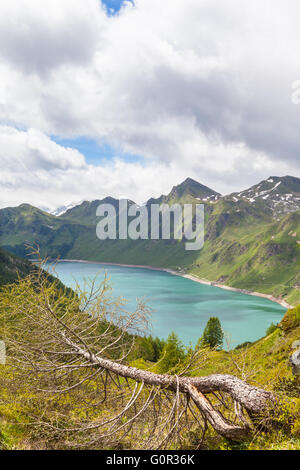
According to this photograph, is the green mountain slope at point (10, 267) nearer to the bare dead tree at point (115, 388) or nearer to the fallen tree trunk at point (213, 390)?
the bare dead tree at point (115, 388)

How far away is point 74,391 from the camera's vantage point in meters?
6.24

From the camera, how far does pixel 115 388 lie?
242 inches

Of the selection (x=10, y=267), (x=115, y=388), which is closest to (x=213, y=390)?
(x=115, y=388)

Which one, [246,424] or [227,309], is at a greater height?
[246,424]

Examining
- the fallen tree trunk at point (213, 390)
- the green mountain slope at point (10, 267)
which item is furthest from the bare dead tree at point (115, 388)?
the green mountain slope at point (10, 267)

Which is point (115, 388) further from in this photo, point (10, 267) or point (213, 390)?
point (10, 267)

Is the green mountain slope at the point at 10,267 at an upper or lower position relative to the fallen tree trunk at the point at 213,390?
lower

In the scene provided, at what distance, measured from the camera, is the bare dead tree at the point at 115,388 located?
4.63 m

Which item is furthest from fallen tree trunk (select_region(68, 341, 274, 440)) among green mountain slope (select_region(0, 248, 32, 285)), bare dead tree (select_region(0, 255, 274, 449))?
green mountain slope (select_region(0, 248, 32, 285))

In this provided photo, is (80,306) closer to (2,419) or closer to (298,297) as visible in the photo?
(2,419)

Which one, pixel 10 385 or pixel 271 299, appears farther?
pixel 271 299
